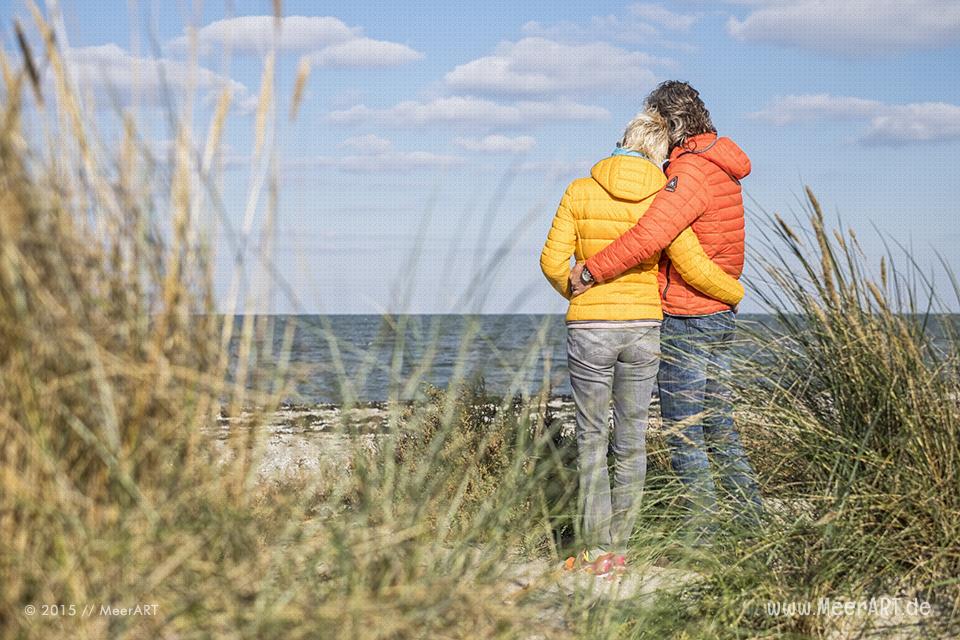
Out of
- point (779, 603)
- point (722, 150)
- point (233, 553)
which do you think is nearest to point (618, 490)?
point (779, 603)

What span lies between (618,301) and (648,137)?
78cm

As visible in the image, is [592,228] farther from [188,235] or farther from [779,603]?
[188,235]

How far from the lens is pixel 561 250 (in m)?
3.85

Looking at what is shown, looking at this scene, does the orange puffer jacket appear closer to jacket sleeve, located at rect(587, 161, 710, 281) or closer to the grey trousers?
jacket sleeve, located at rect(587, 161, 710, 281)

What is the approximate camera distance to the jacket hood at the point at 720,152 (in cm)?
389

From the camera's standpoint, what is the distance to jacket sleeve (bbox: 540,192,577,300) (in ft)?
12.6

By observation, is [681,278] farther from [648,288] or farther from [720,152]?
[720,152]

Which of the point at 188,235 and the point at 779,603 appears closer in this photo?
the point at 188,235

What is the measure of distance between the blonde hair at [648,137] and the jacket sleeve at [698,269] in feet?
1.25

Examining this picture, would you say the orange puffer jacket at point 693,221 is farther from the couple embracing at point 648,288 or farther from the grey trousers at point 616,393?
the grey trousers at point 616,393

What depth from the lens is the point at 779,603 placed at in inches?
111

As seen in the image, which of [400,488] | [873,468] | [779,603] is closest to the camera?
[400,488]

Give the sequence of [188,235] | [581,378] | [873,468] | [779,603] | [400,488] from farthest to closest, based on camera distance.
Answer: [581,378] < [873,468] < [779,603] < [400,488] < [188,235]

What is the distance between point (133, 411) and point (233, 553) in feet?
1.24
